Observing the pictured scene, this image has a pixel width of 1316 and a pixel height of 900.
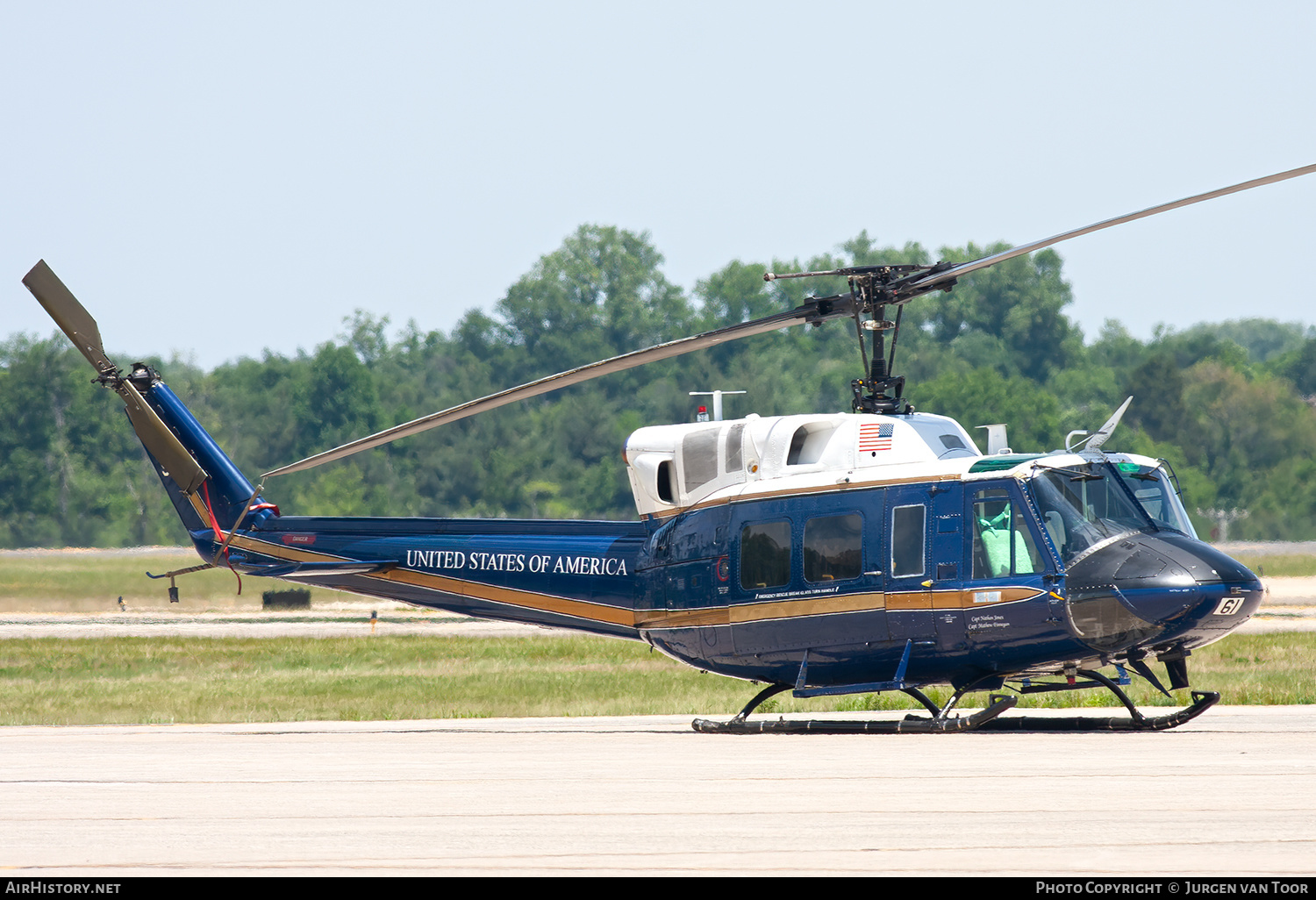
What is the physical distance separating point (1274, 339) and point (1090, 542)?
17457cm

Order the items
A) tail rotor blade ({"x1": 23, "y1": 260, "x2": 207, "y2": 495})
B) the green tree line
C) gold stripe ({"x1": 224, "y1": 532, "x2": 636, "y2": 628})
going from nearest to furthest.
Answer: gold stripe ({"x1": 224, "y1": 532, "x2": 636, "y2": 628}) → tail rotor blade ({"x1": 23, "y1": 260, "x2": 207, "y2": 495}) → the green tree line

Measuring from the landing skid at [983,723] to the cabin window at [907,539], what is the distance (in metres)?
1.18

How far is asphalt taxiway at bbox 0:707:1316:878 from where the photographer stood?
6.82 m

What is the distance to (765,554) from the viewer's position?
1502cm

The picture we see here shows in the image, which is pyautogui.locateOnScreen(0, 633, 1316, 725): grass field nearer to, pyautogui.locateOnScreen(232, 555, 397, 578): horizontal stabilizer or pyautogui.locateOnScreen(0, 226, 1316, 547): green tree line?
pyautogui.locateOnScreen(232, 555, 397, 578): horizontal stabilizer

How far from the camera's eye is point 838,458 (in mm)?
14820

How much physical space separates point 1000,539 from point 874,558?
1.18m

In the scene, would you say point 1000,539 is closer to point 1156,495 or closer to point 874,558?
point 874,558

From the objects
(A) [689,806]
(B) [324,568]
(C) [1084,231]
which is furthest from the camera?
(B) [324,568]

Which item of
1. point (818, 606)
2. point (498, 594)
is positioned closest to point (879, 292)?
point (818, 606)

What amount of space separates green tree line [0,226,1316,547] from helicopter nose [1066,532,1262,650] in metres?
57.4

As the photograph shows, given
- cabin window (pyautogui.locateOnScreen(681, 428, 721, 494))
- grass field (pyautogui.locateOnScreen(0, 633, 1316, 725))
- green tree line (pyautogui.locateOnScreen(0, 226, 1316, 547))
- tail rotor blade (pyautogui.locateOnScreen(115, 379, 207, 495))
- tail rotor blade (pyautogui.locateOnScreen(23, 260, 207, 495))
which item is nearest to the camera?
cabin window (pyautogui.locateOnScreen(681, 428, 721, 494))

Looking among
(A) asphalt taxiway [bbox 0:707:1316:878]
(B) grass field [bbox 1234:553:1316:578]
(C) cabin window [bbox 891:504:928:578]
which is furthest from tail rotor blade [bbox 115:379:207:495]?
(B) grass field [bbox 1234:553:1316:578]
